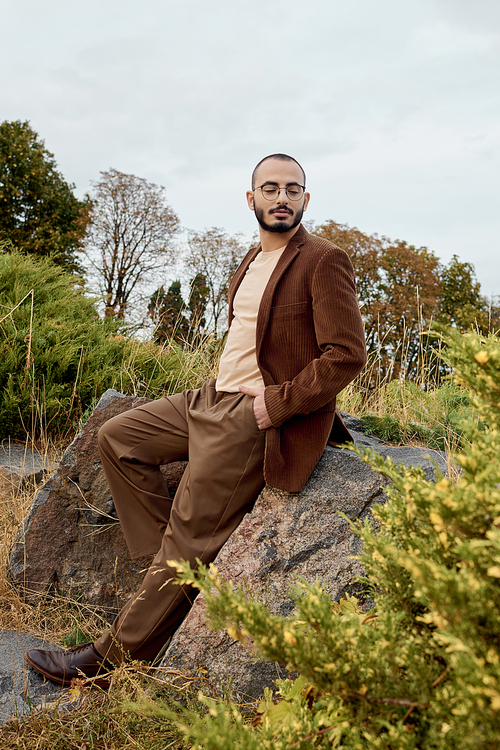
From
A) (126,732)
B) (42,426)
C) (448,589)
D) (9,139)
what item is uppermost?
(9,139)

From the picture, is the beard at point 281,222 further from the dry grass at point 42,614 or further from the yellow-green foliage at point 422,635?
the dry grass at point 42,614

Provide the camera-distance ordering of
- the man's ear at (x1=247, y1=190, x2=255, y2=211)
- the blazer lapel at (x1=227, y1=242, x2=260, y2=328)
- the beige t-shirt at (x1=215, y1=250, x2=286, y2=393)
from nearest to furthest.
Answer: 1. the beige t-shirt at (x1=215, y1=250, x2=286, y2=393)
2. the man's ear at (x1=247, y1=190, x2=255, y2=211)
3. the blazer lapel at (x1=227, y1=242, x2=260, y2=328)

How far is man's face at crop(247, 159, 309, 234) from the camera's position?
2.63 m

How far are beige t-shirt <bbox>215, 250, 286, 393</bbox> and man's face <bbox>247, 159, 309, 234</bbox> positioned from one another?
0.50 feet

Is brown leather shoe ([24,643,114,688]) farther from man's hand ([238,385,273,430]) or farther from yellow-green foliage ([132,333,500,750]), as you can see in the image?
yellow-green foliage ([132,333,500,750])

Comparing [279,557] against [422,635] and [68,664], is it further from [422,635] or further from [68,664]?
[422,635]

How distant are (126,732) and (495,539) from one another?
5.64ft

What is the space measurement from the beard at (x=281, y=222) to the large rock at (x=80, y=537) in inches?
50.9

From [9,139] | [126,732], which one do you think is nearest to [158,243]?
[9,139]

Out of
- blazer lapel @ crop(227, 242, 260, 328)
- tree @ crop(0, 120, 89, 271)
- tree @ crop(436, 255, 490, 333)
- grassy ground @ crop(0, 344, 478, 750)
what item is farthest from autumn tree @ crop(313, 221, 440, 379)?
blazer lapel @ crop(227, 242, 260, 328)

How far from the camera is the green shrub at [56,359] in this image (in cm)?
429

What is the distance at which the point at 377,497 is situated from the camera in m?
2.45

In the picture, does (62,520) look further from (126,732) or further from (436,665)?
(436,665)

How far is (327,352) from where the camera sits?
7.72 ft
